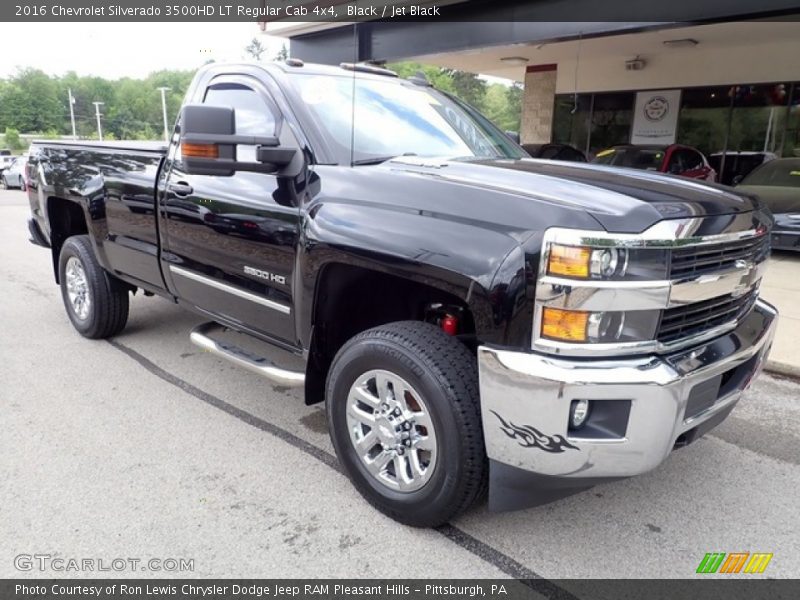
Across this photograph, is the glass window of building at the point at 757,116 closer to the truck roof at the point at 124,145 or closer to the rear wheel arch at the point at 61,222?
the truck roof at the point at 124,145

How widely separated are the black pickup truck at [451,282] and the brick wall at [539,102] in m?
15.1

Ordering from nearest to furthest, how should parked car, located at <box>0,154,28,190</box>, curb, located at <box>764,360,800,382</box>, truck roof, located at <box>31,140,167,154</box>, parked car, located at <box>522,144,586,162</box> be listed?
truck roof, located at <box>31,140,167,154</box>, curb, located at <box>764,360,800,382</box>, parked car, located at <box>522,144,586,162</box>, parked car, located at <box>0,154,28,190</box>

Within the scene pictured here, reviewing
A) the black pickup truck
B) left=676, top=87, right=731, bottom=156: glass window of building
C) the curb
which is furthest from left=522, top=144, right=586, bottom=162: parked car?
the black pickup truck

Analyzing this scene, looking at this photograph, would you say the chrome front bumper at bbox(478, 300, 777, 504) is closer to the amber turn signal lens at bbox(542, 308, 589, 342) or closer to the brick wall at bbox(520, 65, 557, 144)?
the amber turn signal lens at bbox(542, 308, 589, 342)

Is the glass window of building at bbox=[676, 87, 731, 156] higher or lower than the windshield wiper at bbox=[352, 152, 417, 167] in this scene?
higher

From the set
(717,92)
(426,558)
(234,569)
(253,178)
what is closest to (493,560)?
(426,558)

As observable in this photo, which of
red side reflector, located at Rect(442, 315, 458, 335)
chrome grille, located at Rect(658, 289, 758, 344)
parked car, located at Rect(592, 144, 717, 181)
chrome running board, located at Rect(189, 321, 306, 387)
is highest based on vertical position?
parked car, located at Rect(592, 144, 717, 181)

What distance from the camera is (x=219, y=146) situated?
3.00m

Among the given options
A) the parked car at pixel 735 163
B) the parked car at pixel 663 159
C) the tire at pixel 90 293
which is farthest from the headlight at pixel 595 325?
the parked car at pixel 735 163

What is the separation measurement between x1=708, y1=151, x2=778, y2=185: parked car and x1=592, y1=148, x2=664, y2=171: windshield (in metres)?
2.88

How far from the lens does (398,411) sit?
8.88 ft

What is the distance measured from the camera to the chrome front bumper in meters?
2.17

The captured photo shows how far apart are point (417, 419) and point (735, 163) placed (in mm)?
15204

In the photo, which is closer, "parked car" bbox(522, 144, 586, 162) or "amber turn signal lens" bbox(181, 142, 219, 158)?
"amber turn signal lens" bbox(181, 142, 219, 158)
